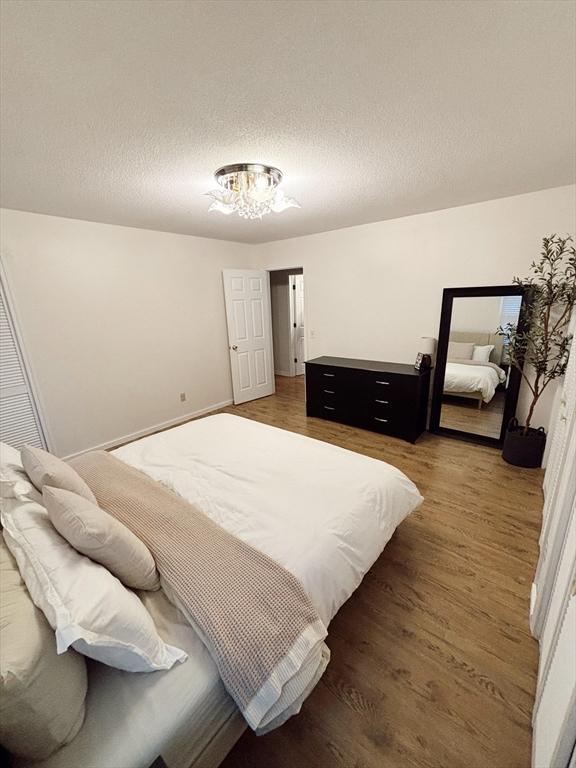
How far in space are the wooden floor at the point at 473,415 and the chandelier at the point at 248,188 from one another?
105 inches

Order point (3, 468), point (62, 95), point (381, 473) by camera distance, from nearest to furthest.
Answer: point (62, 95), point (3, 468), point (381, 473)

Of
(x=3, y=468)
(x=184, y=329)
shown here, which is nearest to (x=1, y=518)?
(x=3, y=468)

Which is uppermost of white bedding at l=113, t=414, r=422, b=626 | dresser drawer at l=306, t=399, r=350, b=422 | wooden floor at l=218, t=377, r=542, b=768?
white bedding at l=113, t=414, r=422, b=626

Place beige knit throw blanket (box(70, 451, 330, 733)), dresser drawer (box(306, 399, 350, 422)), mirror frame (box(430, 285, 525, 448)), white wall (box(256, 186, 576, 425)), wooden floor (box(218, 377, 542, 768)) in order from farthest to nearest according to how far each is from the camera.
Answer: dresser drawer (box(306, 399, 350, 422)), mirror frame (box(430, 285, 525, 448)), white wall (box(256, 186, 576, 425)), wooden floor (box(218, 377, 542, 768)), beige knit throw blanket (box(70, 451, 330, 733))

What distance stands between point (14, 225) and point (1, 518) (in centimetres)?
273

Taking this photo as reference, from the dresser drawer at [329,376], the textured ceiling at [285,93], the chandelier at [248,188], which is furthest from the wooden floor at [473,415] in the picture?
the chandelier at [248,188]

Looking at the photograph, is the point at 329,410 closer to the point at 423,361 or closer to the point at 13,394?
the point at 423,361

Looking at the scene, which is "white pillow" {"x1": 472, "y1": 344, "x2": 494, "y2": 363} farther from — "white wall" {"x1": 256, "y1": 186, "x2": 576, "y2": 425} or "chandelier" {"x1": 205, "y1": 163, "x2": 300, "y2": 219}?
"chandelier" {"x1": 205, "y1": 163, "x2": 300, "y2": 219}

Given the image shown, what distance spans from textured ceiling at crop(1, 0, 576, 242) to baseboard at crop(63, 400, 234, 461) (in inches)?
95.2

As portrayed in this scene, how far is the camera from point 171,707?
32.9 inches

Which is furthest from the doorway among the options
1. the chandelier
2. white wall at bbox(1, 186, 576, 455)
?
the chandelier

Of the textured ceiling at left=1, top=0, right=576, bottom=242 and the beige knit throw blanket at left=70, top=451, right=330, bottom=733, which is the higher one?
the textured ceiling at left=1, top=0, right=576, bottom=242

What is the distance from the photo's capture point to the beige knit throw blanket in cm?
91

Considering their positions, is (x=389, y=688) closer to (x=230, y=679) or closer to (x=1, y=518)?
(x=230, y=679)
